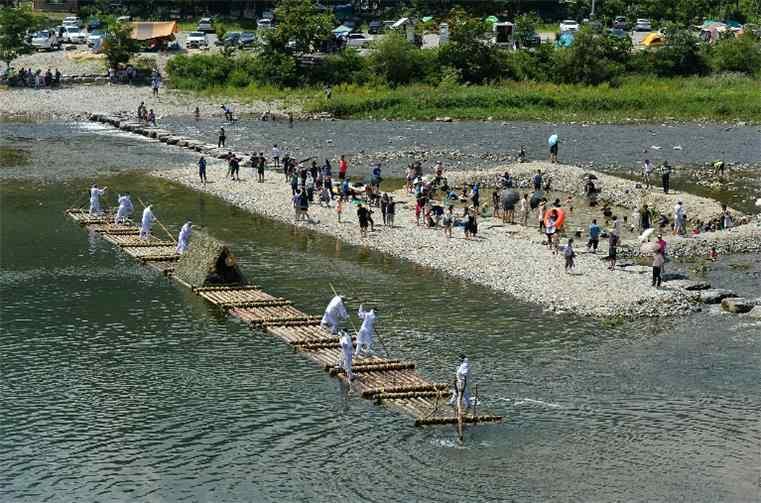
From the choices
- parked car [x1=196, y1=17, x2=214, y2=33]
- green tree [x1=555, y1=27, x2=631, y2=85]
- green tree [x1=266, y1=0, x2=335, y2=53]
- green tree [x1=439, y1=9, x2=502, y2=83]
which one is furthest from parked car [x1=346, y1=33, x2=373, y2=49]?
green tree [x1=555, y1=27, x2=631, y2=85]

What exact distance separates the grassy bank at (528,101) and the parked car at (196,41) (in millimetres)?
14174

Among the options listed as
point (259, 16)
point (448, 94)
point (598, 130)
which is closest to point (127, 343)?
point (598, 130)

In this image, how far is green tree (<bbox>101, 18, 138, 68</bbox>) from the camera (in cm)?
11888

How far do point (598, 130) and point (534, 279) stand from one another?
51.3m

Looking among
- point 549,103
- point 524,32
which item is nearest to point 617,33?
point 524,32

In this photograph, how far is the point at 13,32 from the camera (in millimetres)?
120938

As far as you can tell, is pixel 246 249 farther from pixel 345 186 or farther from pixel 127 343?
pixel 127 343

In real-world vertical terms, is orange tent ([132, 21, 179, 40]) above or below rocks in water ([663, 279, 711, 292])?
above

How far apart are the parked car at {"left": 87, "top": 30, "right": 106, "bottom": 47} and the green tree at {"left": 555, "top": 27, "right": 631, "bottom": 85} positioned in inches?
1625

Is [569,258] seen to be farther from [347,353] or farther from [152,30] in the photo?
[152,30]

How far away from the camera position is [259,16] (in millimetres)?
149000

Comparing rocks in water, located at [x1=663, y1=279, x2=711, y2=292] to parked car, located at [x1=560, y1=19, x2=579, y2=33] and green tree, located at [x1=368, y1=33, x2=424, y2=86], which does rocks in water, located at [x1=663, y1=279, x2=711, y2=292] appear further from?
parked car, located at [x1=560, y1=19, x2=579, y2=33]

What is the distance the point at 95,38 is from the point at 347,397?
9414cm

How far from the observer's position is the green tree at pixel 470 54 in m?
122
